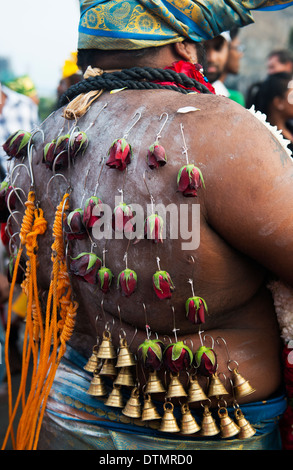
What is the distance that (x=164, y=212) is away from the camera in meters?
1.38

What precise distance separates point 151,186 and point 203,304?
14.6 inches

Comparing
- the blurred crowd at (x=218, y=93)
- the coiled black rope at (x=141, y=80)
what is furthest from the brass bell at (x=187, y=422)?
the blurred crowd at (x=218, y=93)

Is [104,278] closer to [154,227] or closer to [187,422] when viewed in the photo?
[154,227]

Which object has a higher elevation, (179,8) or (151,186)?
(179,8)

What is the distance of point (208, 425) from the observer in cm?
149

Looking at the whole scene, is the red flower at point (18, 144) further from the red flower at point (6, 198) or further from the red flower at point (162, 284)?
the red flower at point (162, 284)

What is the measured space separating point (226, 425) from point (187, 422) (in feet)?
0.40

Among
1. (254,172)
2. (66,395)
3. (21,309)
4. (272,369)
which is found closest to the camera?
(254,172)

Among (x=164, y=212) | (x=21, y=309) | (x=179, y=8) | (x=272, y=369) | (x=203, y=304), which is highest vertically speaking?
(x=179, y=8)

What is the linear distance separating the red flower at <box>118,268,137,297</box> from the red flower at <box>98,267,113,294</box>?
0.05 meters

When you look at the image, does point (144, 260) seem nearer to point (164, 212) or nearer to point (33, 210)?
point (164, 212)

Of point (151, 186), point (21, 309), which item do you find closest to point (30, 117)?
point (21, 309)

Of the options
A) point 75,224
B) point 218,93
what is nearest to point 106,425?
point 75,224

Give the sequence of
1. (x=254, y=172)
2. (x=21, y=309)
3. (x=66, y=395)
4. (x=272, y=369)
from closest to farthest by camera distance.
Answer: (x=254, y=172), (x=272, y=369), (x=66, y=395), (x=21, y=309)
